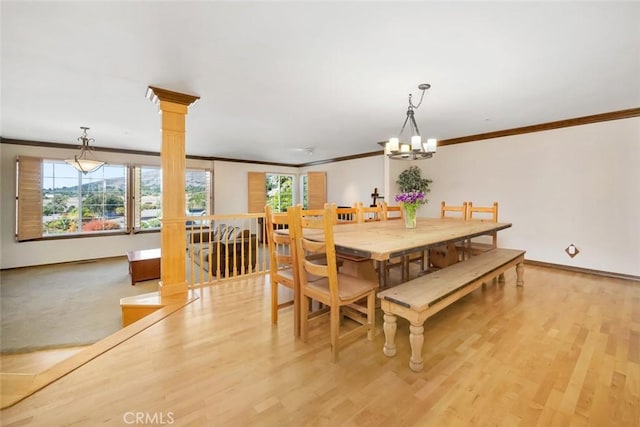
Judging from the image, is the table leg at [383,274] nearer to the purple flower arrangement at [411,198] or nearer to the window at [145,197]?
the purple flower arrangement at [411,198]

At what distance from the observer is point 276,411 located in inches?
52.2

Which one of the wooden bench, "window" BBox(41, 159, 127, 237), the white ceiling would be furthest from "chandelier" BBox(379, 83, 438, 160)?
"window" BBox(41, 159, 127, 237)

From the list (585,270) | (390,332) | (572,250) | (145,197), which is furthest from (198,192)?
(585,270)

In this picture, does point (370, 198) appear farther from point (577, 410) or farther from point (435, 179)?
point (577, 410)

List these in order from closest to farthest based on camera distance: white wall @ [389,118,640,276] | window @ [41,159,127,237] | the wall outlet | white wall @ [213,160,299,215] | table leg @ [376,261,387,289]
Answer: table leg @ [376,261,387,289]
white wall @ [389,118,640,276]
the wall outlet
window @ [41,159,127,237]
white wall @ [213,160,299,215]

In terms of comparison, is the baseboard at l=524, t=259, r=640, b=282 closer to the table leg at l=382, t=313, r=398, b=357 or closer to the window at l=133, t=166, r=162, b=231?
the table leg at l=382, t=313, r=398, b=357

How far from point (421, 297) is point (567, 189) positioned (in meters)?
3.85

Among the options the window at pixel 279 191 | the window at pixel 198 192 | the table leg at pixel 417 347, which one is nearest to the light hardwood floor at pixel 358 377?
the table leg at pixel 417 347

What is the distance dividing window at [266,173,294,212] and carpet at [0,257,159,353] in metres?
4.32

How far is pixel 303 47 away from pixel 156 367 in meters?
2.52

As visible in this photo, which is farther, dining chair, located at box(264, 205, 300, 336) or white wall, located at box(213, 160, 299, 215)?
white wall, located at box(213, 160, 299, 215)

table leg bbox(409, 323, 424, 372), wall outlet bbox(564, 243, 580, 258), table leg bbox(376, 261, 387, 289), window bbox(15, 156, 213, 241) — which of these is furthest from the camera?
window bbox(15, 156, 213, 241)

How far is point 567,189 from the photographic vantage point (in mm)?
3869

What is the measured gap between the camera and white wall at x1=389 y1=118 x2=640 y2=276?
3455 millimetres
